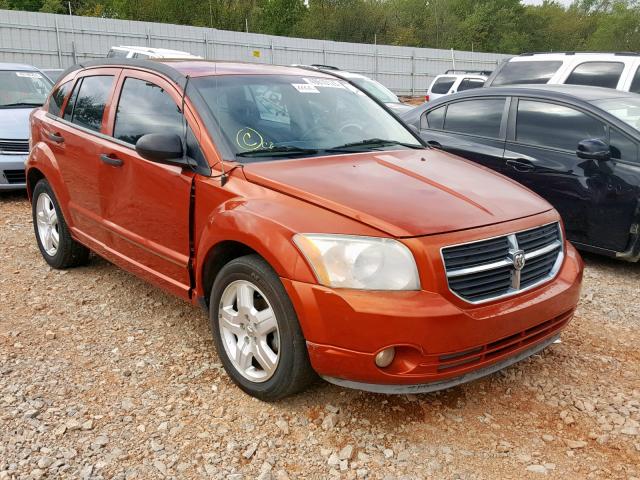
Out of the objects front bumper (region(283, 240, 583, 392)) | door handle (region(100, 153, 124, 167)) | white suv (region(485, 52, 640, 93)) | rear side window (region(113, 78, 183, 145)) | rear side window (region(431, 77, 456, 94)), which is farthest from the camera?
rear side window (region(431, 77, 456, 94))

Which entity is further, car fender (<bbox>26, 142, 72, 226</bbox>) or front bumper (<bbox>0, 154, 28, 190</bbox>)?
front bumper (<bbox>0, 154, 28, 190</bbox>)

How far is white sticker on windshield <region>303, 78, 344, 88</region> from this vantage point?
4.07 metres

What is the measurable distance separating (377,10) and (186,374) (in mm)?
63422

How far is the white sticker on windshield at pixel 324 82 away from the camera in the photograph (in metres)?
4.07

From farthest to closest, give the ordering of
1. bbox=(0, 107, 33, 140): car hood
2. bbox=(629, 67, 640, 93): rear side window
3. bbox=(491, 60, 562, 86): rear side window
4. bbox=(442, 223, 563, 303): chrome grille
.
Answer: bbox=(491, 60, 562, 86): rear side window, bbox=(629, 67, 640, 93): rear side window, bbox=(0, 107, 33, 140): car hood, bbox=(442, 223, 563, 303): chrome grille

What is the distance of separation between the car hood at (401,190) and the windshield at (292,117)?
0.66 ft

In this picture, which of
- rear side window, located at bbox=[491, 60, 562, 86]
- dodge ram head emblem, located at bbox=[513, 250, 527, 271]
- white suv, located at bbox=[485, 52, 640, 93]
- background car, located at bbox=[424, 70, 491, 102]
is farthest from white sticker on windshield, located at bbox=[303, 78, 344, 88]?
background car, located at bbox=[424, 70, 491, 102]

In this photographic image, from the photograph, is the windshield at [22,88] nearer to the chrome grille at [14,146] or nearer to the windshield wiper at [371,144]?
the chrome grille at [14,146]

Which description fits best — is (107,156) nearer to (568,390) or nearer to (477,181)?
(477,181)

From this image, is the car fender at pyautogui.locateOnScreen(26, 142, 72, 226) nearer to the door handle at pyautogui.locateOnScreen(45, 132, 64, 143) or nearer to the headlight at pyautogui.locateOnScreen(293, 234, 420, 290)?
the door handle at pyautogui.locateOnScreen(45, 132, 64, 143)

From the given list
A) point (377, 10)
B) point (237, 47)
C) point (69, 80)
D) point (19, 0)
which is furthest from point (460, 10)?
point (69, 80)

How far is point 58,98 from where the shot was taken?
16.4 feet

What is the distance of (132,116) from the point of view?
155 inches

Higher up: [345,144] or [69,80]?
[69,80]
